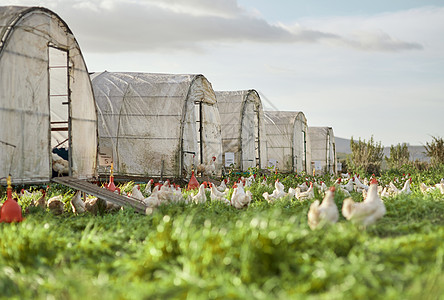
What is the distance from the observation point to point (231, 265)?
4.13 meters

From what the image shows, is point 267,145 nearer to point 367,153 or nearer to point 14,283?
point 367,153

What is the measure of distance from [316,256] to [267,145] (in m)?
21.9

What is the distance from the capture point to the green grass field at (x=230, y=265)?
362 cm

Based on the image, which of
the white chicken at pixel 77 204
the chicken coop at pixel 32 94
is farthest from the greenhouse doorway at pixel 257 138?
the white chicken at pixel 77 204

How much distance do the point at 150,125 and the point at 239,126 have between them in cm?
574

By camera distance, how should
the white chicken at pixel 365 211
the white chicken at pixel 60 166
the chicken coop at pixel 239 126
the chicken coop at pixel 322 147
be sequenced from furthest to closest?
the chicken coop at pixel 322 147
the chicken coop at pixel 239 126
the white chicken at pixel 60 166
the white chicken at pixel 365 211

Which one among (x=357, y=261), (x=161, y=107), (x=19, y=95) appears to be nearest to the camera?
(x=357, y=261)

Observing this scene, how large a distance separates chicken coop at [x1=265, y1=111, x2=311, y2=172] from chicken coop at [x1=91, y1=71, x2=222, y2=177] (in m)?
9.61

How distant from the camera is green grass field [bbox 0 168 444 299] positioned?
3623 millimetres

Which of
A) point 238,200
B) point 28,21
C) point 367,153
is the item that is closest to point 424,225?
point 238,200

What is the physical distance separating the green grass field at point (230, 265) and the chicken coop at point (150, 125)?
10.5 metres

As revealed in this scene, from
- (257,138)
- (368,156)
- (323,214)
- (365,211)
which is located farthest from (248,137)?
(323,214)

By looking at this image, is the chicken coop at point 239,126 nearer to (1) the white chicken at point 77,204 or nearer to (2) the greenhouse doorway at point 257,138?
(2) the greenhouse doorway at point 257,138

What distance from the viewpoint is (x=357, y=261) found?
160 inches
